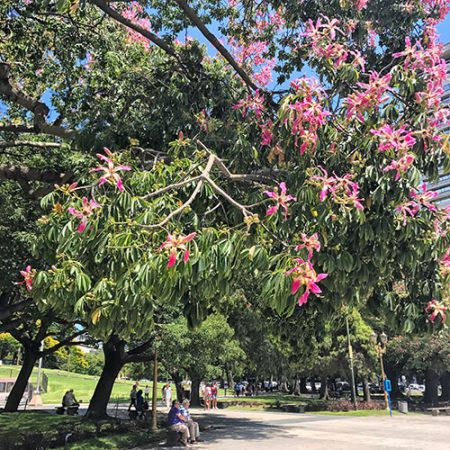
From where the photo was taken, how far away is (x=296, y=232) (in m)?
3.58

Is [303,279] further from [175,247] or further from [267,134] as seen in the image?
[267,134]

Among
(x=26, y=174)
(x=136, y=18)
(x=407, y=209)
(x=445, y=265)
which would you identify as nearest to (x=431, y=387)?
(x=136, y=18)

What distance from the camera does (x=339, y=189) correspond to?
3.44m

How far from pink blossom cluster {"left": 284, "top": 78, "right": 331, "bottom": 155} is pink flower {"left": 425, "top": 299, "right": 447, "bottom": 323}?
164 cm

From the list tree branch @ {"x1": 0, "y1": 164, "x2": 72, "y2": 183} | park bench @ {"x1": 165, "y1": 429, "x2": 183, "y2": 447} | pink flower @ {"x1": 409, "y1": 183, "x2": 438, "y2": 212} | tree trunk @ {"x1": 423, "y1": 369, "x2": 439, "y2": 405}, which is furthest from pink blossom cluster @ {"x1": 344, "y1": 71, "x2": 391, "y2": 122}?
tree trunk @ {"x1": 423, "y1": 369, "x2": 439, "y2": 405}

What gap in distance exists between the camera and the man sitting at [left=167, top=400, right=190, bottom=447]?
12.5 metres

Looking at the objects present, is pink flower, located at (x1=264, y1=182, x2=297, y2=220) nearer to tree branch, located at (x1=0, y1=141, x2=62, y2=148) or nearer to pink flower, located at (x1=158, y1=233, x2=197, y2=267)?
pink flower, located at (x1=158, y1=233, x2=197, y2=267)

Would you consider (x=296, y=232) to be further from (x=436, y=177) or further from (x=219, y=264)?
(x=436, y=177)

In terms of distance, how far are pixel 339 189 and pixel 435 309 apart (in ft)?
4.50

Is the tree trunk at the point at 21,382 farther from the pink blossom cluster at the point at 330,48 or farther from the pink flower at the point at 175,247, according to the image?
the pink flower at the point at 175,247

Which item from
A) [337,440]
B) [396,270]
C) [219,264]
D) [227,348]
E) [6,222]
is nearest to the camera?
[219,264]

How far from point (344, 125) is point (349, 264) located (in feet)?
4.06

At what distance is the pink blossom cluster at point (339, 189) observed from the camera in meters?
3.32

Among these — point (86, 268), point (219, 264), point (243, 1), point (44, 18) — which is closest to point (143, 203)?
point (86, 268)
